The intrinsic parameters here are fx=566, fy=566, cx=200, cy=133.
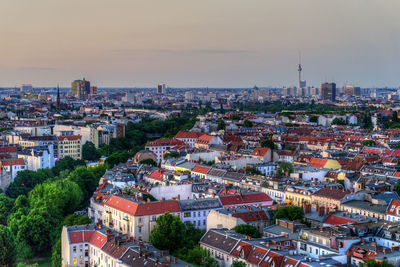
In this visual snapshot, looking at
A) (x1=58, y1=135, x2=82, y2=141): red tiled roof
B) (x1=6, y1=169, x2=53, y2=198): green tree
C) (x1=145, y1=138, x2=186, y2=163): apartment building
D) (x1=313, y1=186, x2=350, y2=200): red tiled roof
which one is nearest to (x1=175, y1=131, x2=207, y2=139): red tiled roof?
(x1=145, y1=138, x2=186, y2=163): apartment building

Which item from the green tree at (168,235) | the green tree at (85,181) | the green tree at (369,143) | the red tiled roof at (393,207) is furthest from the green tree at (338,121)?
the green tree at (168,235)

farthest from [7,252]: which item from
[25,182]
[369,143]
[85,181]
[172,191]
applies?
[369,143]

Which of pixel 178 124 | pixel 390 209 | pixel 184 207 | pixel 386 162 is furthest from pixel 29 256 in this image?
pixel 178 124

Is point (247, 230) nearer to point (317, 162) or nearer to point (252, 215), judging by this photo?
point (252, 215)

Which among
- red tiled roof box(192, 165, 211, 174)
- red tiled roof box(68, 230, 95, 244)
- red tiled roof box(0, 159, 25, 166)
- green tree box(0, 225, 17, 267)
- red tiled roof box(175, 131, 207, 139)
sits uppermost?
red tiled roof box(175, 131, 207, 139)

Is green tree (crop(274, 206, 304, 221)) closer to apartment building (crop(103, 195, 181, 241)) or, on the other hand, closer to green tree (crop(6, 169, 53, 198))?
apartment building (crop(103, 195, 181, 241))

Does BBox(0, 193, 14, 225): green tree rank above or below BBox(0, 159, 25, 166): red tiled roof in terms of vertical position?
below

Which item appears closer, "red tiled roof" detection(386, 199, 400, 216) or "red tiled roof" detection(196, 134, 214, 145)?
"red tiled roof" detection(386, 199, 400, 216)

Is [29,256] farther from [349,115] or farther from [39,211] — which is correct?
[349,115]
